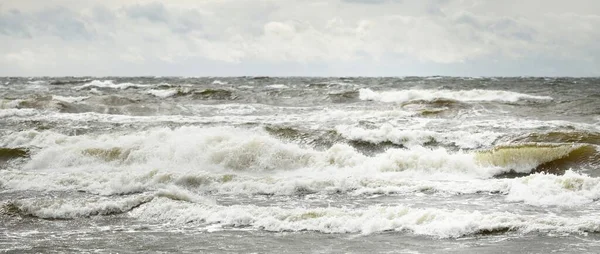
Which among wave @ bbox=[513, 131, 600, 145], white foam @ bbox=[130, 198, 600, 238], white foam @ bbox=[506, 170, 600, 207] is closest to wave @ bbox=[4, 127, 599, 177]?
wave @ bbox=[513, 131, 600, 145]

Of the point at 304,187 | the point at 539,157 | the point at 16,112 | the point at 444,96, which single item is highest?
the point at 444,96

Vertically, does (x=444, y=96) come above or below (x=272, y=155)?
above

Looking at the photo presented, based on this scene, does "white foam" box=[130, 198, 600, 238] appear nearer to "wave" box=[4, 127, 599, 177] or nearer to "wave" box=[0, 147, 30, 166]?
"wave" box=[4, 127, 599, 177]

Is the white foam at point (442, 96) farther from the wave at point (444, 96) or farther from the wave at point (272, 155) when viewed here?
the wave at point (272, 155)

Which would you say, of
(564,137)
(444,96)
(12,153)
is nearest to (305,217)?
(564,137)

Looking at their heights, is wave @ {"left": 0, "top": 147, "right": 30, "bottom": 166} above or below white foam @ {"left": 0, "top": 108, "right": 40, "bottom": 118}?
below

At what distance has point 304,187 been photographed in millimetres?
11656

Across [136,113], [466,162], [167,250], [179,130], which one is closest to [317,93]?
[136,113]

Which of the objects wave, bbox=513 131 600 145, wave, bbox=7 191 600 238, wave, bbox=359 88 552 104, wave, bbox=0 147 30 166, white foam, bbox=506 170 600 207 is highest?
wave, bbox=359 88 552 104

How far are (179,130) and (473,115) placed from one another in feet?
43.8

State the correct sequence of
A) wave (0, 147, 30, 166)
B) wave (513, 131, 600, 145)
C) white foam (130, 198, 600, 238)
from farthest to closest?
wave (513, 131, 600, 145), wave (0, 147, 30, 166), white foam (130, 198, 600, 238)

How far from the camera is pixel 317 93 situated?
135ft

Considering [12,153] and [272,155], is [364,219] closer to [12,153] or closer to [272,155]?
[272,155]

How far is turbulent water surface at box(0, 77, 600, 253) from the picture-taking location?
8.04m
